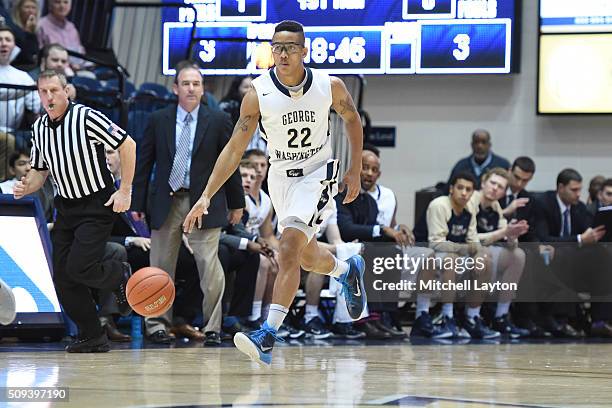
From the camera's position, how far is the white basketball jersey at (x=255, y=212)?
32.3 feet

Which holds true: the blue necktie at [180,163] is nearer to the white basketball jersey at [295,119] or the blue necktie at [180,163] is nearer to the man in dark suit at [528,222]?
the white basketball jersey at [295,119]

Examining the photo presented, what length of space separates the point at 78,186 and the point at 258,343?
2057 mm

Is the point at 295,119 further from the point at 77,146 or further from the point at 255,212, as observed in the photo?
the point at 255,212

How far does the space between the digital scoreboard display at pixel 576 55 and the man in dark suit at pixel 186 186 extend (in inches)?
216

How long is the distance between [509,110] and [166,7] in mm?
4416

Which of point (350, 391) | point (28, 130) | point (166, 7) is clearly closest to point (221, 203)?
point (28, 130)

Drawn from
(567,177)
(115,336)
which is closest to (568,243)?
(567,177)

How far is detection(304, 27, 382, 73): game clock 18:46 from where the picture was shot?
12219 millimetres

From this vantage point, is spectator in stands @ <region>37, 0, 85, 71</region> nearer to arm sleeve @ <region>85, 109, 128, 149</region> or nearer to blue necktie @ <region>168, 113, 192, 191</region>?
blue necktie @ <region>168, 113, 192, 191</region>

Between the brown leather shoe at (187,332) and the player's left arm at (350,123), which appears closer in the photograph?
the player's left arm at (350,123)

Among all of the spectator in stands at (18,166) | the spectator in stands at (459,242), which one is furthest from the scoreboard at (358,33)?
the spectator in stands at (18,166)

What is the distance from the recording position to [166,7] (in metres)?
12.5

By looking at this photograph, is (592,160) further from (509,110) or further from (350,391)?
(350,391)

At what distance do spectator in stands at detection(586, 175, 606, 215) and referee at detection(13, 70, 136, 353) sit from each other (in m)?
6.35
